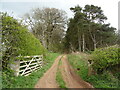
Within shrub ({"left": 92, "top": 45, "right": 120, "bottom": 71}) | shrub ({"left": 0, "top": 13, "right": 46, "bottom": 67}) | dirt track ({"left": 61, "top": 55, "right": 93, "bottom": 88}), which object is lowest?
dirt track ({"left": 61, "top": 55, "right": 93, "bottom": 88})

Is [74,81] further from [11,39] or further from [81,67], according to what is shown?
[11,39]

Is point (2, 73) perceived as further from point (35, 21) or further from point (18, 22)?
point (35, 21)

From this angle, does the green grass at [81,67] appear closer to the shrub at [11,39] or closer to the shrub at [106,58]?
the shrub at [106,58]

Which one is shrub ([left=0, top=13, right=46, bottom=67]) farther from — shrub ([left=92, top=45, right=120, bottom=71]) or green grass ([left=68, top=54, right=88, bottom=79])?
shrub ([left=92, top=45, right=120, bottom=71])

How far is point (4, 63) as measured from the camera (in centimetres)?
468

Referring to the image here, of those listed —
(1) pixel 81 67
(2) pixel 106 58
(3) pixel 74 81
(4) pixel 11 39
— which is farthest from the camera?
(1) pixel 81 67

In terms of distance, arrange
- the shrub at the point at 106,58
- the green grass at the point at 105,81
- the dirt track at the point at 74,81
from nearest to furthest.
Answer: the green grass at the point at 105,81, the dirt track at the point at 74,81, the shrub at the point at 106,58

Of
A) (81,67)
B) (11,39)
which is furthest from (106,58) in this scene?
(11,39)

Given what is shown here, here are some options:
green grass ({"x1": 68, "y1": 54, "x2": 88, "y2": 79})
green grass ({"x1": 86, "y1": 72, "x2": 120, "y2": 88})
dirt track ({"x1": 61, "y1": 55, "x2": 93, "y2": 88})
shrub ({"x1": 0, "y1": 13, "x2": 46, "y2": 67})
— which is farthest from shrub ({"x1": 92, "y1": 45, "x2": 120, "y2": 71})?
shrub ({"x1": 0, "y1": 13, "x2": 46, "y2": 67})

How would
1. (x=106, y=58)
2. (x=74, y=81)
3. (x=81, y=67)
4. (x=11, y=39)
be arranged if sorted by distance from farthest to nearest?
1. (x=81, y=67)
2. (x=74, y=81)
3. (x=106, y=58)
4. (x=11, y=39)

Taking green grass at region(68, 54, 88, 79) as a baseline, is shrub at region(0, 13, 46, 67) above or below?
above

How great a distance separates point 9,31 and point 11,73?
2.27 metres

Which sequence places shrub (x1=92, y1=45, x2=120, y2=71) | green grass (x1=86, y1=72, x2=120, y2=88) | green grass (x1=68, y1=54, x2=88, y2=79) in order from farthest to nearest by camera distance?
green grass (x1=68, y1=54, x2=88, y2=79) → shrub (x1=92, y1=45, x2=120, y2=71) → green grass (x1=86, y1=72, x2=120, y2=88)

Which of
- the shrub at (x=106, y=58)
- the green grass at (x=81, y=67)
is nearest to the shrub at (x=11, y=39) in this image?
the green grass at (x=81, y=67)
